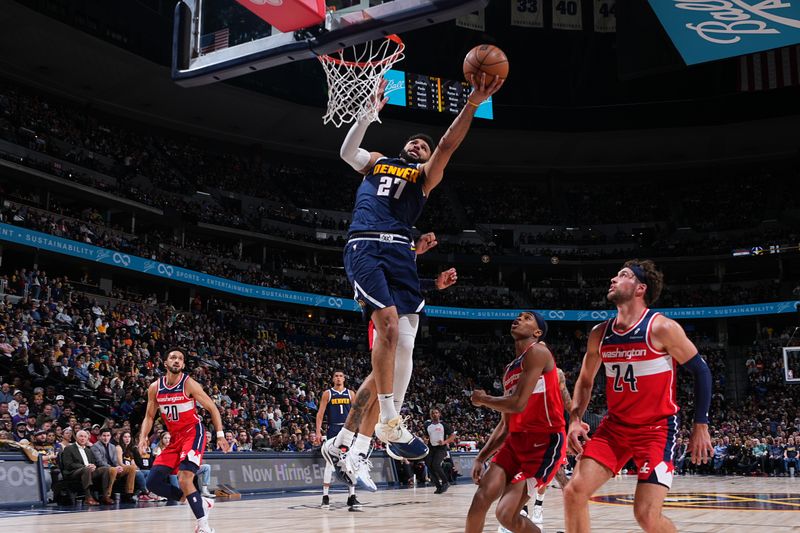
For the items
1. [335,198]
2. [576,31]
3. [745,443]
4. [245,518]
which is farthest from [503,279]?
[245,518]

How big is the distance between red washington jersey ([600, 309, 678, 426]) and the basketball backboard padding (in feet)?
13.0

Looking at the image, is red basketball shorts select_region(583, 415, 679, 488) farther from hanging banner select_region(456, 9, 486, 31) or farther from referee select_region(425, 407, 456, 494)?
hanging banner select_region(456, 9, 486, 31)

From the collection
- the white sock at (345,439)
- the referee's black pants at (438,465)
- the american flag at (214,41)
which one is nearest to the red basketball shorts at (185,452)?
the white sock at (345,439)

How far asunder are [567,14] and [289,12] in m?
30.7

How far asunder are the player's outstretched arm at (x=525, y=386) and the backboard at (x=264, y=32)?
2885 millimetres

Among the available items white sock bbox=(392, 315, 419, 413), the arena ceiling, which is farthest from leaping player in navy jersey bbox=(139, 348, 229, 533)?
the arena ceiling

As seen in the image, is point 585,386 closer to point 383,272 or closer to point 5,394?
point 383,272

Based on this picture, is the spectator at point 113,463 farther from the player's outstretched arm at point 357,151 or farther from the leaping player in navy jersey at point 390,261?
the player's outstretched arm at point 357,151

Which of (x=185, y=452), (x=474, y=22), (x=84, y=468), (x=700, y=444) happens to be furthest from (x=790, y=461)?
(x=700, y=444)

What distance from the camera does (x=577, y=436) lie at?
563 cm

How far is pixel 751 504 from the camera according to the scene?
1280cm

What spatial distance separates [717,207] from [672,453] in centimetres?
4056

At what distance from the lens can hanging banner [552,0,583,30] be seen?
116 ft

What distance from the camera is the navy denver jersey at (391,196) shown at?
5531 mm
